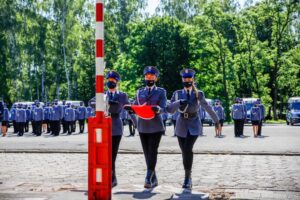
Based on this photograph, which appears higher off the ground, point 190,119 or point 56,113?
point 190,119

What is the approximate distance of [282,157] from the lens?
13.9m

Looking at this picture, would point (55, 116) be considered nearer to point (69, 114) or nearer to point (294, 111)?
point (69, 114)

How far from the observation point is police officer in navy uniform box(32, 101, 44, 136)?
2842 centimetres

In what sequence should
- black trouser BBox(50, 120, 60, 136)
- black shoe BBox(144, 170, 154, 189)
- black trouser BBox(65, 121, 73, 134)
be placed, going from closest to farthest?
black shoe BBox(144, 170, 154, 189) < black trouser BBox(50, 120, 60, 136) < black trouser BBox(65, 121, 73, 134)

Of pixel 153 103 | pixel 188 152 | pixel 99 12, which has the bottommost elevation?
pixel 188 152

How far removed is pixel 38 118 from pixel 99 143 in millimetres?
23231

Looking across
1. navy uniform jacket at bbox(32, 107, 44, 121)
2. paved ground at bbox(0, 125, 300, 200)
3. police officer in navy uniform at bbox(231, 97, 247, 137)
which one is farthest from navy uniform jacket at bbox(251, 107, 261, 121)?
navy uniform jacket at bbox(32, 107, 44, 121)

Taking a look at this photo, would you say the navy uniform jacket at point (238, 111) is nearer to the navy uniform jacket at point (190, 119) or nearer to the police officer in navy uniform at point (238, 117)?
the police officer in navy uniform at point (238, 117)

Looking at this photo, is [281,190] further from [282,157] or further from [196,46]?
[196,46]

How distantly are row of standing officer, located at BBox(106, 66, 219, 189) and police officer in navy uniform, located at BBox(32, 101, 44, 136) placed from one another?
1991cm

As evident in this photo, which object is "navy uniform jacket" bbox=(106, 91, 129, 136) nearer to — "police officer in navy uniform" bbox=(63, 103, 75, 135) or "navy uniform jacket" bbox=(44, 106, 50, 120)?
"police officer in navy uniform" bbox=(63, 103, 75, 135)

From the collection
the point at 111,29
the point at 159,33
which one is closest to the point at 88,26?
the point at 111,29

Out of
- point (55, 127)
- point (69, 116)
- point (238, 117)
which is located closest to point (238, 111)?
point (238, 117)

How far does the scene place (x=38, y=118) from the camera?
95.2ft
